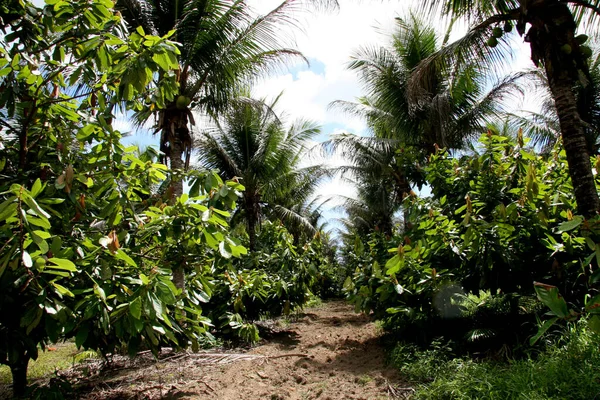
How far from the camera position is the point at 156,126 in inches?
249

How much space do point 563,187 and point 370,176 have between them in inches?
364

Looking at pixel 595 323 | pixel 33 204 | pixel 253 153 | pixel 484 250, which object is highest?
pixel 253 153

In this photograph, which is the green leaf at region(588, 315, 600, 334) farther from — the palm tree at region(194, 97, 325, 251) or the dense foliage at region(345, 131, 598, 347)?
the palm tree at region(194, 97, 325, 251)

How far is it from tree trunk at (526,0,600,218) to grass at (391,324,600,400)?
1446 millimetres

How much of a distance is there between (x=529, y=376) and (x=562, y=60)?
2835 mm

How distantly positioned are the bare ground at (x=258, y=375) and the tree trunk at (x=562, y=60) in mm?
2699

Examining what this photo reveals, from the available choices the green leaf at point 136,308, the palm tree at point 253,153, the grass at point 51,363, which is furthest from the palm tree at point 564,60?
the palm tree at point 253,153

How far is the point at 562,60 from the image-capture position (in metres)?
3.75

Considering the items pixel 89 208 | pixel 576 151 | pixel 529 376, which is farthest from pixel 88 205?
pixel 576 151

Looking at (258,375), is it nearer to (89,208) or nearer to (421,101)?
(89,208)

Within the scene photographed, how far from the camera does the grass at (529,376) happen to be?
2785 mm

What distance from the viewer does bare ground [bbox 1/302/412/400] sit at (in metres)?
3.85

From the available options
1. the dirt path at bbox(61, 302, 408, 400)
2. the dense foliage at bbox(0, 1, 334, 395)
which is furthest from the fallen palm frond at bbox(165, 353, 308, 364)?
the dense foliage at bbox(0, 1, 334, 395)

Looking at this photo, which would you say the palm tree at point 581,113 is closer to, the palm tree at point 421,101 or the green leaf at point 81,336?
the palm tree at point 421,101
